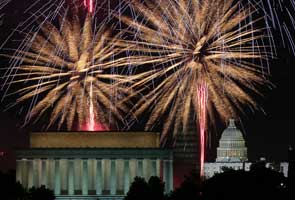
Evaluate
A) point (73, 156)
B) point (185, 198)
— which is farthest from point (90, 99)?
point (73, 156)

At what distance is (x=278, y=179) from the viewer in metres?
113

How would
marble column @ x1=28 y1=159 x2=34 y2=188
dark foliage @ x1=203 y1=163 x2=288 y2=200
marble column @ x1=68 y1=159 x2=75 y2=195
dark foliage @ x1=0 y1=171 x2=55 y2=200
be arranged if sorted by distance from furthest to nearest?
marble column @ x1=28 y1=159 x2=34 y2=188 → marble column @ x1=68 y1=159 x2=75 y2=195 → dark foliage @ x1=0 y1=171 x2=55 y2=200 → dark foliage @ x1=203 y1=163 x2=288 y2=200

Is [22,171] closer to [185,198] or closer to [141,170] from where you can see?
[141,170]

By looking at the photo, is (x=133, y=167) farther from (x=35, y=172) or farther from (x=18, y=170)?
(x=18, y=170)

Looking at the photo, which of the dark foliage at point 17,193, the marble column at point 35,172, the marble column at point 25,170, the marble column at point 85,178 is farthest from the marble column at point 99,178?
the dark foliage at point 17,193

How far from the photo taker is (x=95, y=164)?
5955 inches

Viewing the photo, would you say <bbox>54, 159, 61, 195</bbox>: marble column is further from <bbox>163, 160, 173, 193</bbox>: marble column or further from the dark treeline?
the dark treeline

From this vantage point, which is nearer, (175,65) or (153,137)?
(175,65)

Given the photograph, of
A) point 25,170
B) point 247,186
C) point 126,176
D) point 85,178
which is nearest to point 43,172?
point 25,170

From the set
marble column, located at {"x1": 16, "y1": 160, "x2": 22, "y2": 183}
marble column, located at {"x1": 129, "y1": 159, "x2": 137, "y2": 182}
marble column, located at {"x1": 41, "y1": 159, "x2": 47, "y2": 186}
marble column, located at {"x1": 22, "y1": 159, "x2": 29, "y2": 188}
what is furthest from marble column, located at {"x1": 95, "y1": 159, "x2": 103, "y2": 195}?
marble column, located at {"x1": 16, "y1": 160, "x2": 22, "y2": 183}

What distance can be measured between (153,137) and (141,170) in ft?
15.4

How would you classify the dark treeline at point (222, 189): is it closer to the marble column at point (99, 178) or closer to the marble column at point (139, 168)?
the marble column at point (99, 178)

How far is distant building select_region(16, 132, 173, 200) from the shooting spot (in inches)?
5901

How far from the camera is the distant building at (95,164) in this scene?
14988 cm
